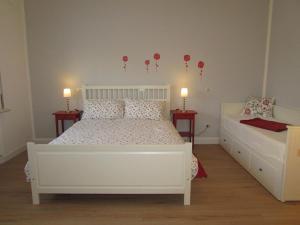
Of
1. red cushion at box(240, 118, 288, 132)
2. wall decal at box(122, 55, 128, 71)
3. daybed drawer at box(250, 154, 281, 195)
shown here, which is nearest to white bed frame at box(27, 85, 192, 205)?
daybed drawer at box(250, 154, 281, 195)

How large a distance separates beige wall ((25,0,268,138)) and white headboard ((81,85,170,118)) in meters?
0.13

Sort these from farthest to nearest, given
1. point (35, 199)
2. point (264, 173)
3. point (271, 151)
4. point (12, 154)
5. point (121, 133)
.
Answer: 1. point (12, 154)
2. point (121, 133)
3. point (264, 173)
4. point (271, 151)
5. point (35, 199)

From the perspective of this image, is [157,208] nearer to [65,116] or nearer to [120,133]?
[120,133]

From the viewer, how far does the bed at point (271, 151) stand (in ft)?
7.56

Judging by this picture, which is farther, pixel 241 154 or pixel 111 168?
pixel 241 154

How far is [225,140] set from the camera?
3.98 metres

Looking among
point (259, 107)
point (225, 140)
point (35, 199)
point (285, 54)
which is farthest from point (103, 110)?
point (285, 54)

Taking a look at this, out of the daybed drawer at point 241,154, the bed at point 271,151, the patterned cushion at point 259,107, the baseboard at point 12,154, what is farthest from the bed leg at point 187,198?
the baseboard at point 12,154

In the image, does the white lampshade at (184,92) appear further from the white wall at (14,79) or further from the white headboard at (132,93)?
the white wall at (14,79)

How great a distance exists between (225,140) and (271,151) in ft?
4.68

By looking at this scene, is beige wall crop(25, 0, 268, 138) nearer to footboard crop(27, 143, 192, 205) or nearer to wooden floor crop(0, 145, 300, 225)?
wooden floor crop(0, 145, 300, 225)

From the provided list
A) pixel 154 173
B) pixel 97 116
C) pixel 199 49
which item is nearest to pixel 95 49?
pixel 97 116

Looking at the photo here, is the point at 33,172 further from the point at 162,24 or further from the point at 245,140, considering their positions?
the point at 162,24

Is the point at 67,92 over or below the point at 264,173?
over
